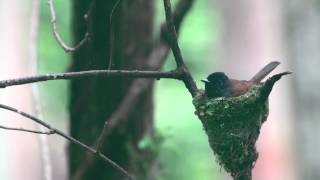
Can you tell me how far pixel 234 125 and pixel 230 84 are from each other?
2.24 feet

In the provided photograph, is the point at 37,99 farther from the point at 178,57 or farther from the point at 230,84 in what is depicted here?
the point at 178,57

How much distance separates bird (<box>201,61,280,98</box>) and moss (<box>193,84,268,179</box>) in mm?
119

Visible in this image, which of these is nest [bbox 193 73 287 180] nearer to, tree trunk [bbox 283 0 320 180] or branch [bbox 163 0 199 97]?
branch [bbox 163 0 199 97]

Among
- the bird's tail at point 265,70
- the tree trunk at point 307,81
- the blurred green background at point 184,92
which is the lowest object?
the blurred green background at point 184,92

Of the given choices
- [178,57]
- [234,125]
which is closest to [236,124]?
[234,125]

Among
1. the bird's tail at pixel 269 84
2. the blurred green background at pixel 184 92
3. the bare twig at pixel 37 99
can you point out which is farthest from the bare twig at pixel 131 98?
the blurred green background at pixel 184 92

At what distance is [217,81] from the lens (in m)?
3.52

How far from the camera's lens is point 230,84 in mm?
3607

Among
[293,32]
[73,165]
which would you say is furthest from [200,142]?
[73,165]

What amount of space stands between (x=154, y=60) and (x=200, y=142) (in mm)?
11028

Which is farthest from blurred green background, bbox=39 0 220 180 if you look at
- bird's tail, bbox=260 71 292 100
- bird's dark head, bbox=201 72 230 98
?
bird's tail, bbox=260 71 292 100

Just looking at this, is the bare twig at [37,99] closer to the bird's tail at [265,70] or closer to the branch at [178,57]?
the bird's tail at [265,70]

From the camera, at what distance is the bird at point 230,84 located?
330 centimetres

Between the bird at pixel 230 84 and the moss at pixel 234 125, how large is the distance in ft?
0.39
